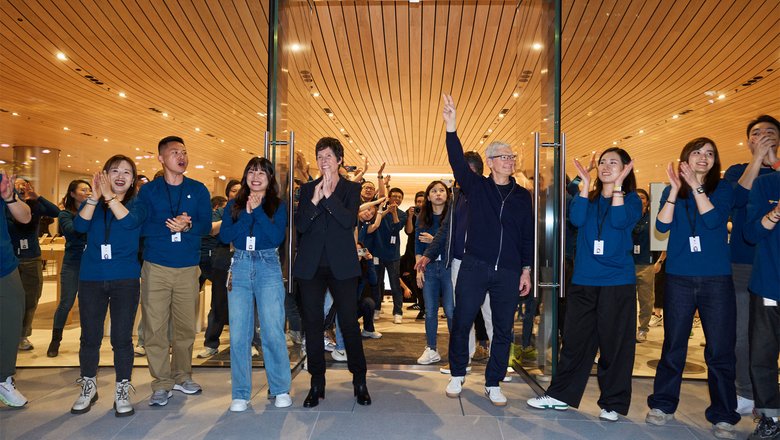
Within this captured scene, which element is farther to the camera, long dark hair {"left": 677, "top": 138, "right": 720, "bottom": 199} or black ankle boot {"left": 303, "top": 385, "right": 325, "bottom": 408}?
black ankle boot {"left": 303, "top": 385, "right": 325, "bottom": 408}

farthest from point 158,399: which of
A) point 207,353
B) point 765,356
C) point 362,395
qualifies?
point 765,356

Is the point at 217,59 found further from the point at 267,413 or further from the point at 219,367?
the point at 267,413

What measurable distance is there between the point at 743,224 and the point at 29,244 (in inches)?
220

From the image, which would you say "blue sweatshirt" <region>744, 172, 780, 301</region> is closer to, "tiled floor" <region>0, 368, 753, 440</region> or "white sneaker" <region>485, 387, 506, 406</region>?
"tiled floor" <region>0, 368, 753, 440</region>

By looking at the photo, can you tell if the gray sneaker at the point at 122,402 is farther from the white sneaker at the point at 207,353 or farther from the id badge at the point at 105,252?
the white sneaker at the point at 207,353

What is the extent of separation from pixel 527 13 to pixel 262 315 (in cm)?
331

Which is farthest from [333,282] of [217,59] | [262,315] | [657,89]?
[657,89]

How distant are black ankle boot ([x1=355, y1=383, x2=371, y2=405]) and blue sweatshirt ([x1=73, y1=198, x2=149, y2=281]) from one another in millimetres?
1521

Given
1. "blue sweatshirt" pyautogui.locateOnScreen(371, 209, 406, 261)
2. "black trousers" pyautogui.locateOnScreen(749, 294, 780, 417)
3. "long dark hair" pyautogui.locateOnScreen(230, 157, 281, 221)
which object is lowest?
"black trousers" pyautogui.locateOnScreen(749, 294, 780, 417)

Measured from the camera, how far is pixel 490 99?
9.44 meters

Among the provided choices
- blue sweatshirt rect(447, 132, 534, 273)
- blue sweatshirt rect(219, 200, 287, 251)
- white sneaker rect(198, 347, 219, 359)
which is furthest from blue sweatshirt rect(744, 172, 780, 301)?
white sneaker rect(198, 347, 219, 359)

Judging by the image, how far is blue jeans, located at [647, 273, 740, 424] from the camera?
285 cm

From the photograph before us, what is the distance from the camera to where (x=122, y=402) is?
9.99 feet

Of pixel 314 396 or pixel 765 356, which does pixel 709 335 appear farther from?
pixel 314 396
